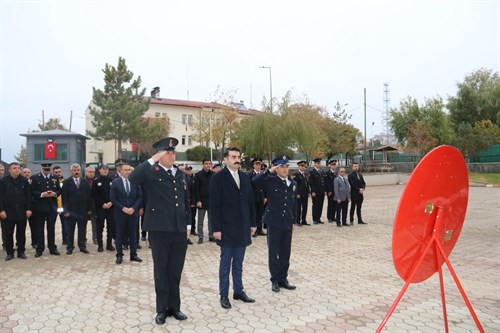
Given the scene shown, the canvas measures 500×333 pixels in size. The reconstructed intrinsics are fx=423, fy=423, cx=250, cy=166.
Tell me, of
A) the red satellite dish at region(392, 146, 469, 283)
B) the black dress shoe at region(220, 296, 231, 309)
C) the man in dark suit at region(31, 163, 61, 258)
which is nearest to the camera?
the red satellite dish at region(392, 146, 469, 283)

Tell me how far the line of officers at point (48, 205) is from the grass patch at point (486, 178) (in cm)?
3063

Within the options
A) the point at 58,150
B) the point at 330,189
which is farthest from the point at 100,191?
the point at 58,150

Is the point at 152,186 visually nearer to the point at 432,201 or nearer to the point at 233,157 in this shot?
the point at 233,157

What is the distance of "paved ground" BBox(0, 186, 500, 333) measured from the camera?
447 centimetres

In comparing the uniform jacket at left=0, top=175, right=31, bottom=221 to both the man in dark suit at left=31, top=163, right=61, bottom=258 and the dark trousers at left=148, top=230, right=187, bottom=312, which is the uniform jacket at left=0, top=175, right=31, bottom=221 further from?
the dark trousers at left=148, top=230, right=187, bottom=312

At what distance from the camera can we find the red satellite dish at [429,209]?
9.23 ft

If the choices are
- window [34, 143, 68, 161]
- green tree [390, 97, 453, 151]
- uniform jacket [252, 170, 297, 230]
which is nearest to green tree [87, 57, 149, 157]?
window [34, 143, 68, 161]

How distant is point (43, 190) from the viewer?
8383mm

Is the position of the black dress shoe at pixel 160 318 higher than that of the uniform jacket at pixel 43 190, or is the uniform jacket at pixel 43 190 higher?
the uniform jacket at pixel 43 190

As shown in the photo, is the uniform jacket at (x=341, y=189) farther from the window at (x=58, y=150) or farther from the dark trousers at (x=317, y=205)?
the window at (x=58, y=150)

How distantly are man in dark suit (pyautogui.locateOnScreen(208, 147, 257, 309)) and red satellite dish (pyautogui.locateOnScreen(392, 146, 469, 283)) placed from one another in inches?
98.0

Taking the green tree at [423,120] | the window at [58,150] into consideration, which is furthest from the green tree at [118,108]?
the green tree at [423,120]

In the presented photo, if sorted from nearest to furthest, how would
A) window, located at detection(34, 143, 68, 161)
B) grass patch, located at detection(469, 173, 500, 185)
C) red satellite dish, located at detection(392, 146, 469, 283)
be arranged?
red satellite dish, located at detection(392, 146, 469, 283) → window, located at detection(34, 143, 68, 161) → grass patch, located at detection(469, 173, 500, 185)

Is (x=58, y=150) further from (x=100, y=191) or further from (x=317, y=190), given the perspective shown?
(x=317, y=190)
